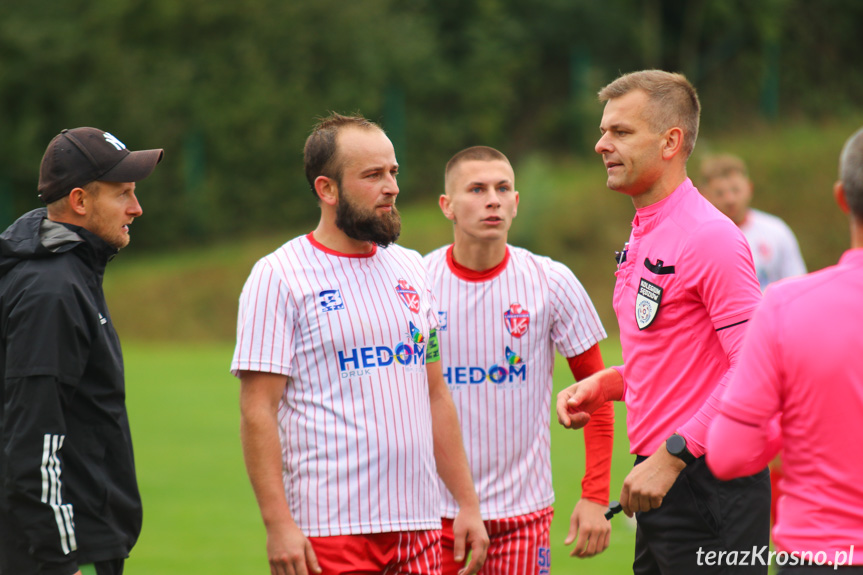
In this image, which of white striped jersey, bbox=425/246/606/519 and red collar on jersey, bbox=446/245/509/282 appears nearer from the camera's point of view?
white striped jersey, bbox=425/246/606/519

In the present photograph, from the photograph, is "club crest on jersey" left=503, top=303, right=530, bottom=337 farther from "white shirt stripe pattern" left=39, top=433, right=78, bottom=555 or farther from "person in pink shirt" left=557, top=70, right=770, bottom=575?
"white shirt stripe pattern" left=39, top=433, right=78, bottom=555

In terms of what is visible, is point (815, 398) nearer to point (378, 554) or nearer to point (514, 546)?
point (378, 554)

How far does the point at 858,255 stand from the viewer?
2764 millimetres

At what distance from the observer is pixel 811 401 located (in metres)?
2.75

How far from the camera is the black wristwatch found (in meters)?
3.40

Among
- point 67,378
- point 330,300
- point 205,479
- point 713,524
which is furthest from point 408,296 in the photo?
point 205,479

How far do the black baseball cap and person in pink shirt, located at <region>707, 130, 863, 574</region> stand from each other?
2522mm

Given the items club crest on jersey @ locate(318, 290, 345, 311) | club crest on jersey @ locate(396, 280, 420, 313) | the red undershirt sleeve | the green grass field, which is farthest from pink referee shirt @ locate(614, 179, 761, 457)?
the green grass field

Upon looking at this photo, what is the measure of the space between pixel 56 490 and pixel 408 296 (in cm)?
155

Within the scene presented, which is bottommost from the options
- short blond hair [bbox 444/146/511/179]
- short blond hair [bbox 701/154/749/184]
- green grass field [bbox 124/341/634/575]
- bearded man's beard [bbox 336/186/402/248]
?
green grass field [bbox 124/341/634/575]

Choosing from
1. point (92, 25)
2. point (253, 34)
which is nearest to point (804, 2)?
point (253, 34)

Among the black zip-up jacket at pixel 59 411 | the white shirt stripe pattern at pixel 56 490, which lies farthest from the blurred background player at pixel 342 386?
the white shirt stripe pattern at pixel 56 490

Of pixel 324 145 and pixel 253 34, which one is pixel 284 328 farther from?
pixel 253 34

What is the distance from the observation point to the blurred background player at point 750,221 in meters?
7.57
